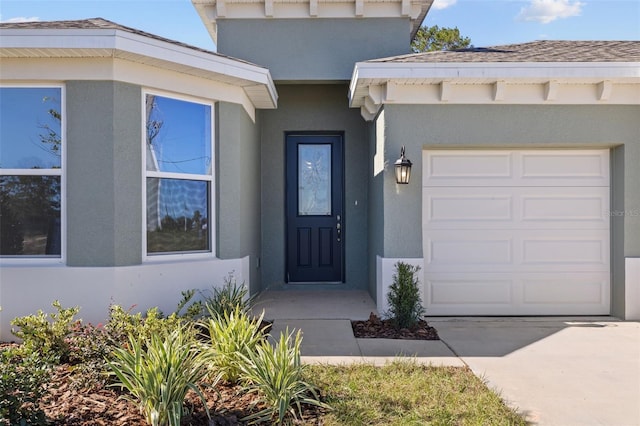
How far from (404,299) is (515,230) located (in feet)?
6.74

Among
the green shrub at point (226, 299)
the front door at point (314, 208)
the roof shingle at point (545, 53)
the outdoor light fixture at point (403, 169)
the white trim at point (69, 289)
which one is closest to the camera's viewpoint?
the white trim at point (69, 289)

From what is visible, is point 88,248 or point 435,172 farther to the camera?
point 435,172

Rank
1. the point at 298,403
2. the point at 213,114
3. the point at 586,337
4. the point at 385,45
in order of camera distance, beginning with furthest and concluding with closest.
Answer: the point at 385,45 < the point at 213,114 < the point at 586,337 < the point at 298,403

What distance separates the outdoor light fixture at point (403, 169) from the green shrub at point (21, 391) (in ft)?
14.2

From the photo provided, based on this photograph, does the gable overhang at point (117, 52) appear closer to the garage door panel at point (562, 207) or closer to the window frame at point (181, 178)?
the window frame at point (181, 178)

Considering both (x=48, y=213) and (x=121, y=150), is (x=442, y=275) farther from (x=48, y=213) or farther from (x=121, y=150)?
(x=48, y=213)

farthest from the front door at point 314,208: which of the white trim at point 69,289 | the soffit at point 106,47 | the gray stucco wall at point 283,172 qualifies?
the white trim at point 69,289

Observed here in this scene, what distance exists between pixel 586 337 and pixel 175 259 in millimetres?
5103

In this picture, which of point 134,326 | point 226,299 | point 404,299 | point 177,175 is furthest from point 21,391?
point 404,299

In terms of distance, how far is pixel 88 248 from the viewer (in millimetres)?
5117

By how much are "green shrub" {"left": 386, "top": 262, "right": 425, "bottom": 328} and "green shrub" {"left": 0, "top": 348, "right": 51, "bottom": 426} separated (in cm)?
388

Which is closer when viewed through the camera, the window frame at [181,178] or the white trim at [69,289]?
the white trim at [69,289]

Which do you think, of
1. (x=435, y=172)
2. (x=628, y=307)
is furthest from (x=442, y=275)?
(x=628, y=307)

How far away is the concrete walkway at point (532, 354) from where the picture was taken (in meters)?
3.48
